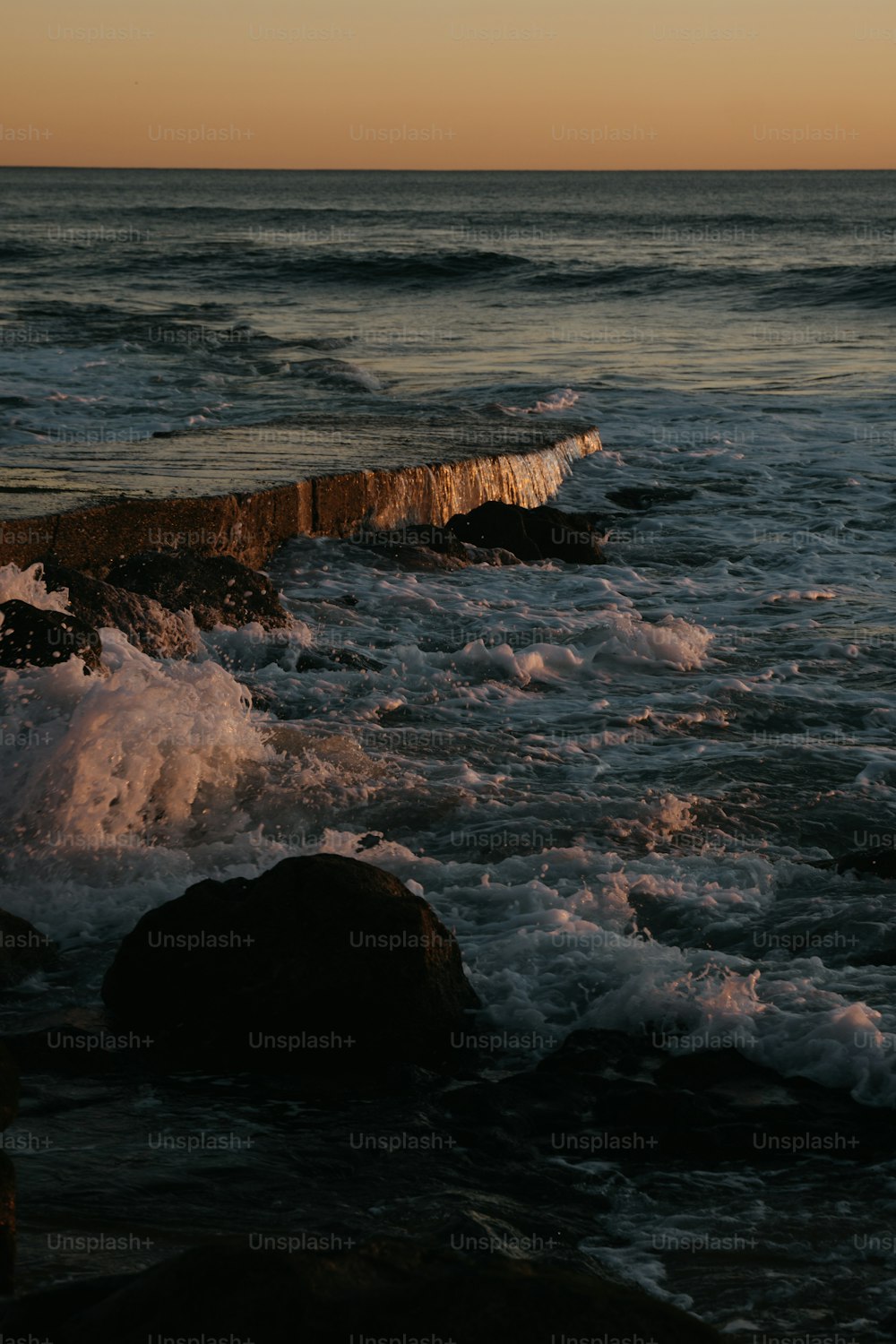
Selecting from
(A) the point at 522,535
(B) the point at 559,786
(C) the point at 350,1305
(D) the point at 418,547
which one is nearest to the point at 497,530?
(A) the point at 522,535

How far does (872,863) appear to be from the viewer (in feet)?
17.7

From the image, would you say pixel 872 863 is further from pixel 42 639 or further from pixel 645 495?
pixel 645 495

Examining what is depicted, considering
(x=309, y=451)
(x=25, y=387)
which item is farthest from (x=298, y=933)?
(x=25, y=387)

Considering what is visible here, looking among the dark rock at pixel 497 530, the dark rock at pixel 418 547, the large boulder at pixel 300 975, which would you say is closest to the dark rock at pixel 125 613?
the dark rock at pixel 418 547

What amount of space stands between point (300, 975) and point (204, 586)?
446 cm

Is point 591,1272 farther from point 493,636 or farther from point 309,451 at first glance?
point 309,451

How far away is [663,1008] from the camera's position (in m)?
4.37

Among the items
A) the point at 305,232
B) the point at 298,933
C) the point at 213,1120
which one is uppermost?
the point at 305,232

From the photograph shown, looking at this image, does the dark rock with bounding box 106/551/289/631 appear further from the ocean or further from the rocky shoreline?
the rocky shoreline

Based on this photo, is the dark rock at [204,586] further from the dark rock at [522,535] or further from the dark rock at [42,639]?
the dark rock at [522,535]

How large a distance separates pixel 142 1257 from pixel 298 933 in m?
1.21

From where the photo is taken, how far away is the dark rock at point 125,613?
7422 millimetres

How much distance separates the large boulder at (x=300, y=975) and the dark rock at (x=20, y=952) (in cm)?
40

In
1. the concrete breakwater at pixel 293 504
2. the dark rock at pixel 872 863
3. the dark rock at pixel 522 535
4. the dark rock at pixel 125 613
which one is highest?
the concrete breakwater at pixel 293 504
